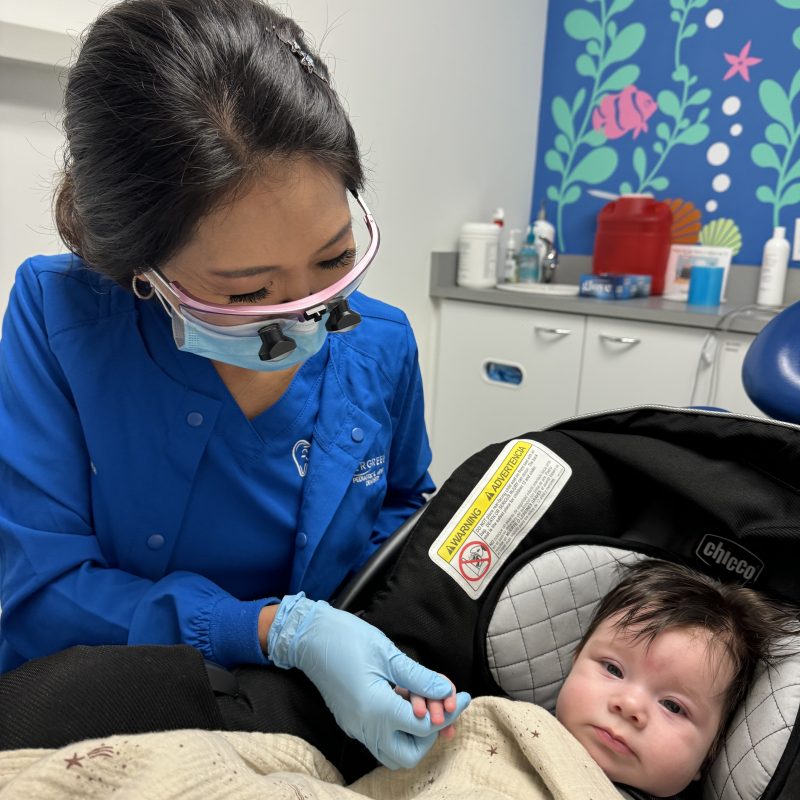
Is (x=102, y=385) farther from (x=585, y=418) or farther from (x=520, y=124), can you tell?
(x=520, y=124)

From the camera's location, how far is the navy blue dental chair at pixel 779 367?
3.23 feet

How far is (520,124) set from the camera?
115 inches

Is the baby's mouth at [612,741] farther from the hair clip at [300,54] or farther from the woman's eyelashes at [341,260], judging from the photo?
the hair clip at [300,54]

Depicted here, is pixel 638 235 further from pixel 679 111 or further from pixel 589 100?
pixel 589 100

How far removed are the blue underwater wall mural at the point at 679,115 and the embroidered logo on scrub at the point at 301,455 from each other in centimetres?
215

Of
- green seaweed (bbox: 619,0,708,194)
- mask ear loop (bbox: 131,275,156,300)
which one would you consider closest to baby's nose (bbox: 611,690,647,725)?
mask ear loop (bbox: 131,275,156,300)

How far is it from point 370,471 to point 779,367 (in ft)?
1.99

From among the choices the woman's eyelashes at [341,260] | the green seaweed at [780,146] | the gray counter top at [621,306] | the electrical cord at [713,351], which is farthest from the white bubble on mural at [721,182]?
the woman's eyelashes at [341,260]

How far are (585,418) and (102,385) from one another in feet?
2.37

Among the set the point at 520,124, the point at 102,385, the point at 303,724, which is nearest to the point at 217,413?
the point at 102,385

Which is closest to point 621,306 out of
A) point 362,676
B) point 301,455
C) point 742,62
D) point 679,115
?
point 679,115

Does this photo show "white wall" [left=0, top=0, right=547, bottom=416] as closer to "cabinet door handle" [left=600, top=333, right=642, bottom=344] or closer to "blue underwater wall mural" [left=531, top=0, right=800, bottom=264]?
"blue underwater wall mural" [left=531, top=0, right=800, bottom=264]

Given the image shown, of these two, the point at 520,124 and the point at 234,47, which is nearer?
the point at 234,47

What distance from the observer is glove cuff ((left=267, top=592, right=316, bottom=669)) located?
85 cm
